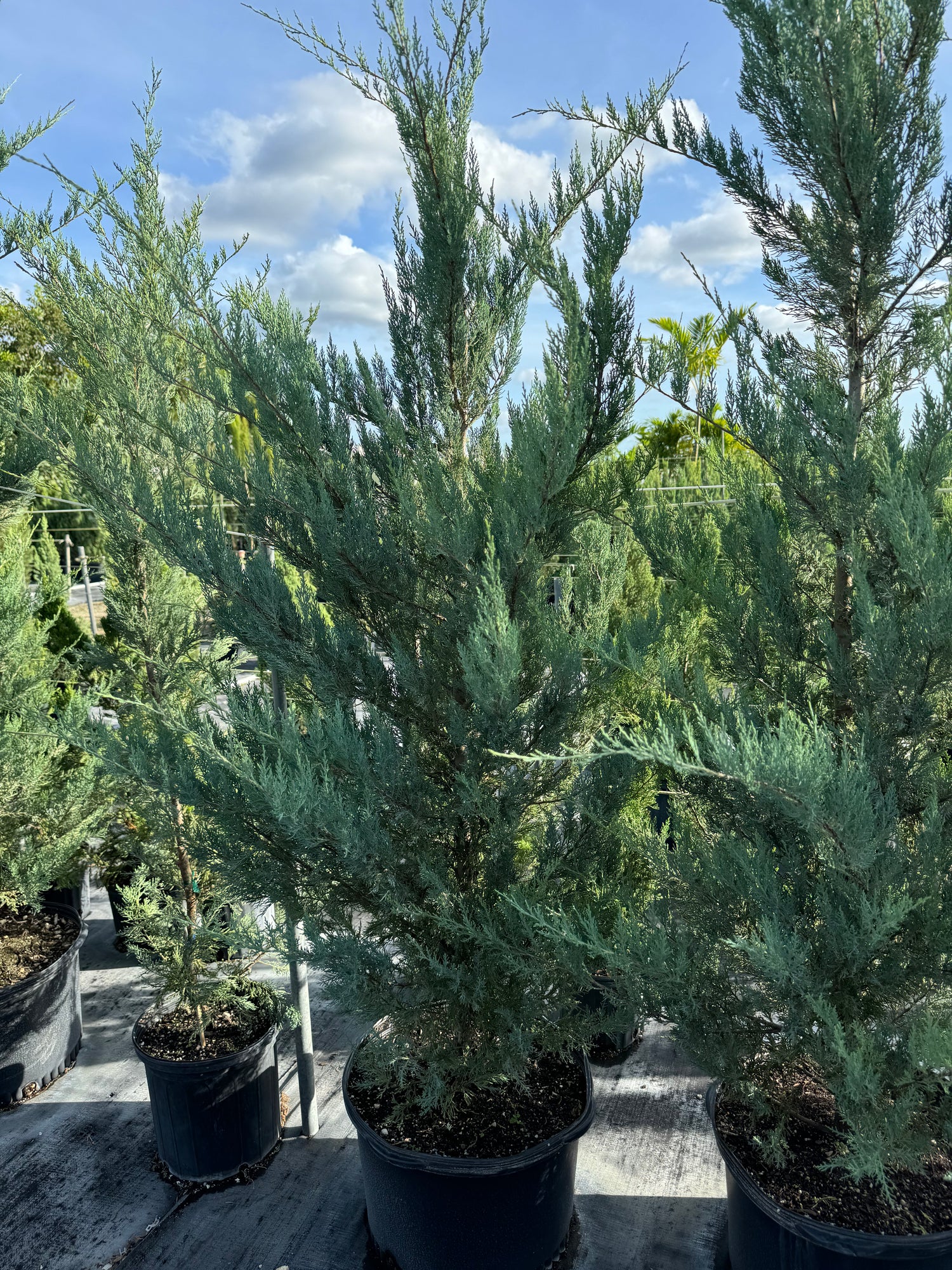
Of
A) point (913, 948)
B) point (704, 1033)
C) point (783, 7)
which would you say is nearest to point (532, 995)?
point (704, 1033)

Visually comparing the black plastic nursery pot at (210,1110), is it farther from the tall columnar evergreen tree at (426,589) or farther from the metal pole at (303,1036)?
the tall columnar evergreen tree at (426,589)

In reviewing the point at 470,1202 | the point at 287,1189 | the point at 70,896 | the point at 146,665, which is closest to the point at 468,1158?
the point at 470,1202

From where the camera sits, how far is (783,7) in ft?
6.96

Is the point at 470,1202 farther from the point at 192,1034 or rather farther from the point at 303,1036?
the point at 192,1034

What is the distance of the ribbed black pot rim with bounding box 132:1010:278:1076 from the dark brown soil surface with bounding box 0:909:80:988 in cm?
91

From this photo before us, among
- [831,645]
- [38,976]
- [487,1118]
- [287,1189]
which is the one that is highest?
[831,645]

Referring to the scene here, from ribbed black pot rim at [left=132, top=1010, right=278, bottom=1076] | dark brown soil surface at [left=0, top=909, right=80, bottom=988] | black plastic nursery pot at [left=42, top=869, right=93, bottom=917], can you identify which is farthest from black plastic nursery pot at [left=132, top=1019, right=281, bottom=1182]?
black plastic nursery pot at [left=42, top=869, right=93, bottom=917]

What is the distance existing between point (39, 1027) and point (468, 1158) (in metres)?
2.24

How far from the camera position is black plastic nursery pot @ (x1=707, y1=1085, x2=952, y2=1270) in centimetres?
207

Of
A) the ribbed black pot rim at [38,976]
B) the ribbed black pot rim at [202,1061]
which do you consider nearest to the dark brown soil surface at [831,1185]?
the ribbed black pot rim at [202,1061]

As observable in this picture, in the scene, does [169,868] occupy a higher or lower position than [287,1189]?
higher

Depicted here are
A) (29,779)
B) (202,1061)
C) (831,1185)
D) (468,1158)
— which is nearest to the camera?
(831,1185)

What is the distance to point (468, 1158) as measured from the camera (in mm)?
2410

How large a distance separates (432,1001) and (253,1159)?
3.89 ft
